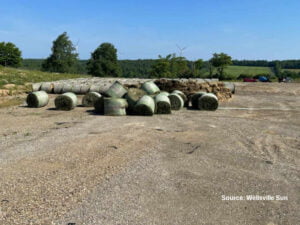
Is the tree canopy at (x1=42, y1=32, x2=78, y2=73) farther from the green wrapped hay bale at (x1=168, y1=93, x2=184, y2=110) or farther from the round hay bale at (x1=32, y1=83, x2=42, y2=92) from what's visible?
the green wrapped hay bale at (x1=168, y1=93, x2=184, y2=110)

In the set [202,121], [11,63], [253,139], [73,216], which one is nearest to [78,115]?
[202,121]

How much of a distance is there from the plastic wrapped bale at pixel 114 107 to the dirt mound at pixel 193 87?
703 cm

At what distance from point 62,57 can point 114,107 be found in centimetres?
7642

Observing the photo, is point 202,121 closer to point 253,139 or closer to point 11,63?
point 253,139

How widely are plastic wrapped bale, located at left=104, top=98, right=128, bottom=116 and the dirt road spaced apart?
1.85m

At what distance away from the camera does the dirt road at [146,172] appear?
5.60 m

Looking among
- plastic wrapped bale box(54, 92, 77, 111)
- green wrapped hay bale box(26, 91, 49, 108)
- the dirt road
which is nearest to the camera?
the dirt road

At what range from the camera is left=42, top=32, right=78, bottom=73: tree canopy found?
277 ft

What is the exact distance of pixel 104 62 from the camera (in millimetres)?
86938

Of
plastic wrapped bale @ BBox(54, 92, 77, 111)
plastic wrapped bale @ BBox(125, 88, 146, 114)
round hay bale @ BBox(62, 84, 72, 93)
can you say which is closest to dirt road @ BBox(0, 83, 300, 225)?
plastic wrapped bale @ BBox(125, 88, 146, 114)

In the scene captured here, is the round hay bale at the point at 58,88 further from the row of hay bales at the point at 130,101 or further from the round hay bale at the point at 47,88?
the row of hay bales at the point at 130,101

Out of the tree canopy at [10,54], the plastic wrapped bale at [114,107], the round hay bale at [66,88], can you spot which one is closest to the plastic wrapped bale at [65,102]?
the plastic wrapped bale at [114,107]

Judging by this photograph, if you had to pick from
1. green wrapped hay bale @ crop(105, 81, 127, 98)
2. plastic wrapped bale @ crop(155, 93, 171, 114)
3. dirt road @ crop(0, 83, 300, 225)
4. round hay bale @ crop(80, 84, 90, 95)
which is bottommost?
dirt road @ crop(0, 83, 300, 225)

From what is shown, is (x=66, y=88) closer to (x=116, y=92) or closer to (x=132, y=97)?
(x=116, y=92)
